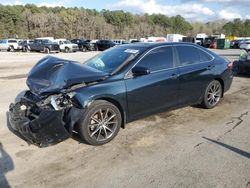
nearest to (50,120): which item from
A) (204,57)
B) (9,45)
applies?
(204,57)

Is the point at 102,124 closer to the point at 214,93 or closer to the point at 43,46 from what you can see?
the point at 214,93

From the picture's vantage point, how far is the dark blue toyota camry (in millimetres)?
4957

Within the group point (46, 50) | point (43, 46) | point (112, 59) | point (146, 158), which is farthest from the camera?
point (43, 46)

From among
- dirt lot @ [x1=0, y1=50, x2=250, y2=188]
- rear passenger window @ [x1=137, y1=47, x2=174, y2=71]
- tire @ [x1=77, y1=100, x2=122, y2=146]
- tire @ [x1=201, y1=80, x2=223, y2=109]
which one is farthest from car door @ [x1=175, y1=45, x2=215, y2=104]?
tire @ [x1=77, y1=100, x2=122, y2=146]

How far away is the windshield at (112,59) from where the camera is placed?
19.5ft

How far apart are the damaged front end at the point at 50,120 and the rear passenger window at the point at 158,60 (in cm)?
159

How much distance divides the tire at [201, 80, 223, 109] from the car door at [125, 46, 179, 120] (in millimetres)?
1124

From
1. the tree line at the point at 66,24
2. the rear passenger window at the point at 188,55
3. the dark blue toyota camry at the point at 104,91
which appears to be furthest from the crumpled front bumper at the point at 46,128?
the tree line at the point at 66,24

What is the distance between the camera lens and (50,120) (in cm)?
479

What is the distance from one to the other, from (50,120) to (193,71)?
11.1ft

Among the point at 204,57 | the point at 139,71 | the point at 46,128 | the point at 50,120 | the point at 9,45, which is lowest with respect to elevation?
the point at 9,45

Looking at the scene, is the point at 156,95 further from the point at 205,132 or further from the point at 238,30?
the point at 238,30

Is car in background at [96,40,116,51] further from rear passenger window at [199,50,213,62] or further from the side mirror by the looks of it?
the side mirror

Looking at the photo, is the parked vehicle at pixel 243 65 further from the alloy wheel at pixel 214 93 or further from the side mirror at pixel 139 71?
the side mirror at pixel 139 71
